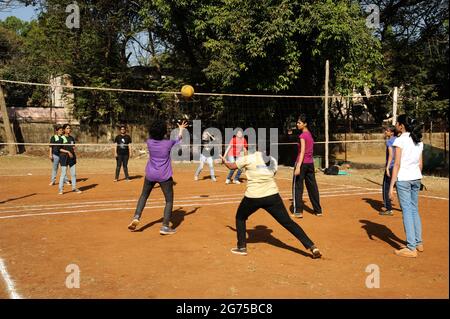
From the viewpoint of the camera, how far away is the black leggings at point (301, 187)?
8.77 m

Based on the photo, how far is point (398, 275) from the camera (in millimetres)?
5445

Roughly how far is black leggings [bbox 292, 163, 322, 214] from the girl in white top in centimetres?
274

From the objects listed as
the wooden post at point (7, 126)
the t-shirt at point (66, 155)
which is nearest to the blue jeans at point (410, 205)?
the t-shirt at point (66, 155)

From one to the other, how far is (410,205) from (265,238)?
228 centimetres

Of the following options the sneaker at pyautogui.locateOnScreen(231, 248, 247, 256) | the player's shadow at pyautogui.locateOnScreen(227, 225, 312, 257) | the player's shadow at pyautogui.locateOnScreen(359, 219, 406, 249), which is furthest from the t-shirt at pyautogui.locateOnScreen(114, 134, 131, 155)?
the sneaker at pyautogui.locateOnScreen(231, 248, 247, 256)

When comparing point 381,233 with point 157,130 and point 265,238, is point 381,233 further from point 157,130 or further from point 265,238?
point 157,130

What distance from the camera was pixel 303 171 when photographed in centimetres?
895

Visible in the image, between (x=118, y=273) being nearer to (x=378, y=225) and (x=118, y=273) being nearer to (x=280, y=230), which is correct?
(x=280, y=230)

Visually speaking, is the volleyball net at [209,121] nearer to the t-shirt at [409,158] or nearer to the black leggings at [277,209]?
the t-shirt at [409,158]

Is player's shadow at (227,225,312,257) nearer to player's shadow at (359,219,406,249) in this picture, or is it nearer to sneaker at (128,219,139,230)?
A: player's shadow at (359,219,406,249)

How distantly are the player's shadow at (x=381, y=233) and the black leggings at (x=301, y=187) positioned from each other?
0.98 meters

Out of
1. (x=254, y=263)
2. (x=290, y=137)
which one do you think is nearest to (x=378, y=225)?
(x=254, y=263)

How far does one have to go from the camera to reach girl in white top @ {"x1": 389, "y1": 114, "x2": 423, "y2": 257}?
6031 millimetres

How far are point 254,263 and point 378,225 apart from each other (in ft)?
11.0
